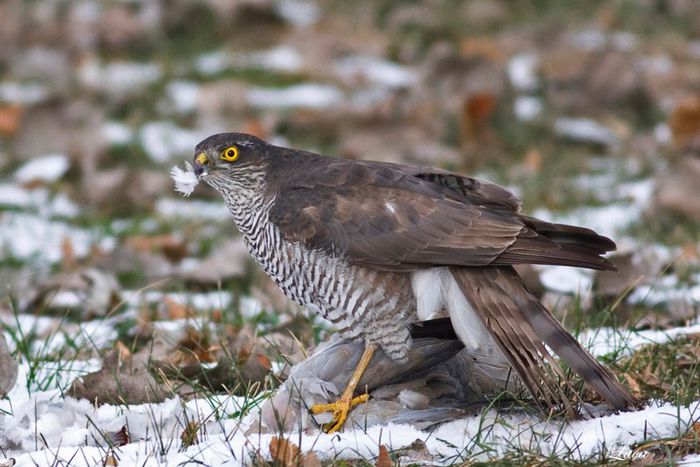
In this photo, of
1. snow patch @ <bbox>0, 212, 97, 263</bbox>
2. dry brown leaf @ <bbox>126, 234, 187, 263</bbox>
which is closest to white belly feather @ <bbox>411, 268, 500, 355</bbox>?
dry brown leaf @ <bbox>126, 234, 187, 263</bbox>

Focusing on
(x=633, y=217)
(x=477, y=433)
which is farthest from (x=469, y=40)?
(x=477, y=433)

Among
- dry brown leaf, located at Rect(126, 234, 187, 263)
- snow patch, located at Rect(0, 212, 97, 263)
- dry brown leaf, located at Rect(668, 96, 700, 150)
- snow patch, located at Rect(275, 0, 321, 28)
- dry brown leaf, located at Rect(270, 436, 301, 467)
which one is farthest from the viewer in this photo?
snow patch, located at Rect(275, 0, 321, 28)

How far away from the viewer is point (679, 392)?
13.6 ft

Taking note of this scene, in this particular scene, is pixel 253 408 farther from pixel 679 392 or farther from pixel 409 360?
pixel 679 392

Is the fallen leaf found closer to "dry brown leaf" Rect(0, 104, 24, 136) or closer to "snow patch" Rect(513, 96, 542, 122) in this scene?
"dry brown leaf" Rect(0, 104, 24, 136)

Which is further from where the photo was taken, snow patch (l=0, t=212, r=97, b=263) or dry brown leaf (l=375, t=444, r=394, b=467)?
snow patch (l=0, t=212, r=97, b=263)

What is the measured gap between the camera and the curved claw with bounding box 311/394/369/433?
4098 mm

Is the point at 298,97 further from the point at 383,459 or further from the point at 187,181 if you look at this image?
the point at 383,459

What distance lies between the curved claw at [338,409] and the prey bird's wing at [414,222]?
484 mm

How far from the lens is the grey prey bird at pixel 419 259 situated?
401 centimetres

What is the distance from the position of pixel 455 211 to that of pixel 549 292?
185 cm

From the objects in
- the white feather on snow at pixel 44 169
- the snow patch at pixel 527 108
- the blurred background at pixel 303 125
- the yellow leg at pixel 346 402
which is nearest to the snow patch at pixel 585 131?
the blurred background at pixel 303 125

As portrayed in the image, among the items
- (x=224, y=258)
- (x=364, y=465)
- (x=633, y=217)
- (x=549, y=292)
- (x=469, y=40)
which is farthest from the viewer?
(x=469, y=40)

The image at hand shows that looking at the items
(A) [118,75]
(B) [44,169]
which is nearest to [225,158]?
(B) [44,169]
